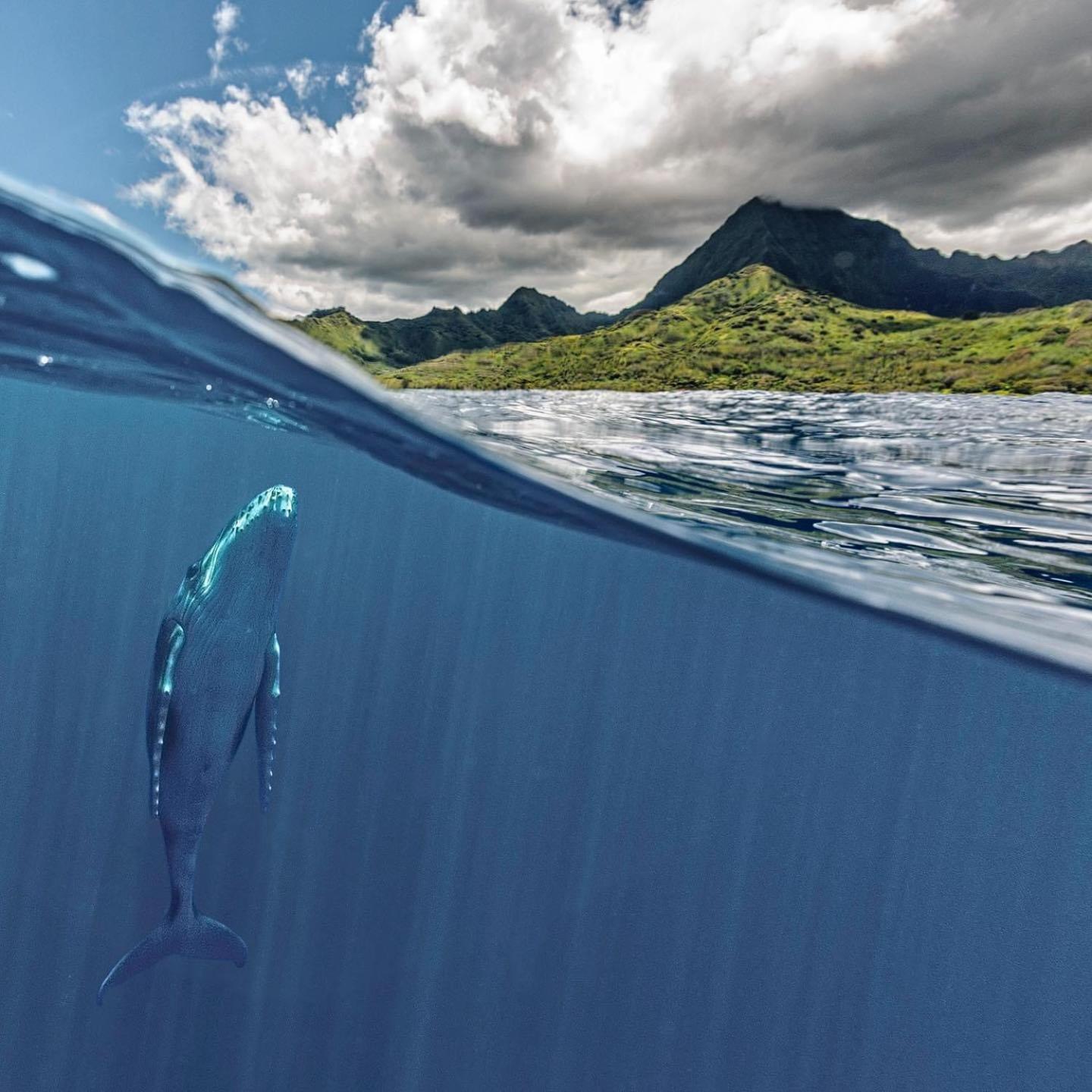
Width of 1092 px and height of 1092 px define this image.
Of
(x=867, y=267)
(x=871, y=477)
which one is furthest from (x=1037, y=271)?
(x=871, y=477)

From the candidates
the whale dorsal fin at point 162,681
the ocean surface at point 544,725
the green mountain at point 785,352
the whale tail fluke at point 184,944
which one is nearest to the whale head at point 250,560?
the whale dorsal fin at point 162,681

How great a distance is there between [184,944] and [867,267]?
14848mm

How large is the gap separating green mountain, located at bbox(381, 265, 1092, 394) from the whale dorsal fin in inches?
198

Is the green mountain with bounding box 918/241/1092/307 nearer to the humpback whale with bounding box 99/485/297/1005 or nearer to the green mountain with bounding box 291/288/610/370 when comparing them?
the green mountain with bounding box 291/288/610/370

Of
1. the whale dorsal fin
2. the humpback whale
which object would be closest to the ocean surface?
the humpback whale

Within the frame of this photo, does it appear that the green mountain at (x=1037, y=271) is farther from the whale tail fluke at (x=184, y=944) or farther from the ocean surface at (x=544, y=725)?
the whale tail fluke at (x=184, y=944)

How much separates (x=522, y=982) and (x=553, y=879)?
7.67 metres

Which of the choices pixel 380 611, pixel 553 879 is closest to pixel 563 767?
pixel 553 879

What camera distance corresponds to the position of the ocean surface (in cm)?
1068

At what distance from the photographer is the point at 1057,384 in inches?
393

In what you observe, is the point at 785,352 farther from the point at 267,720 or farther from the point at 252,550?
the point at 267,720

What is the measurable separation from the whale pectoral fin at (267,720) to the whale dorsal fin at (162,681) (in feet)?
3.29

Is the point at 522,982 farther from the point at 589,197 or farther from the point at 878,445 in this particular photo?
the point at 589,197

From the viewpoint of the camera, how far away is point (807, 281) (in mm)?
11500
